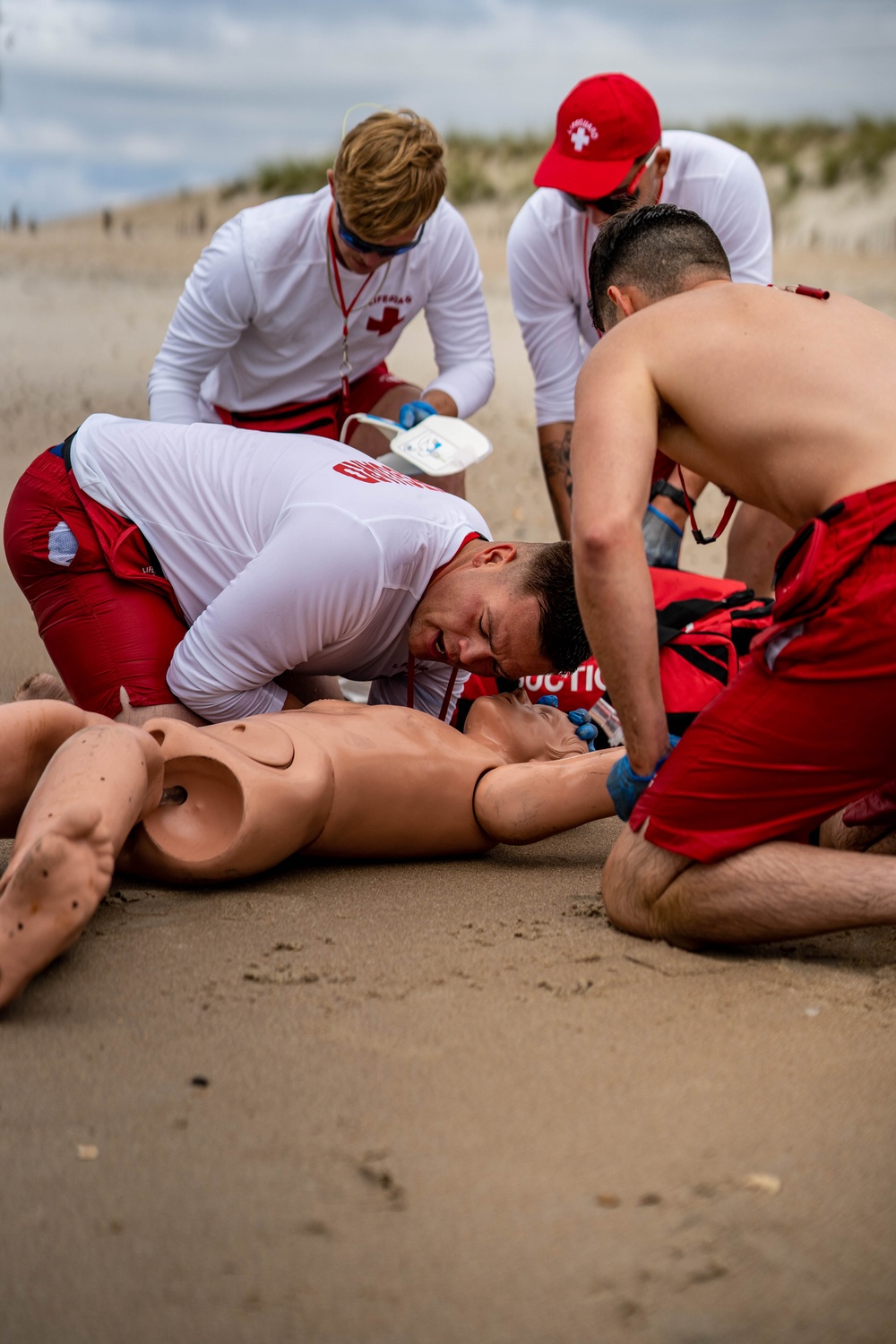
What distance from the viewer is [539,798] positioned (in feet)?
8.33

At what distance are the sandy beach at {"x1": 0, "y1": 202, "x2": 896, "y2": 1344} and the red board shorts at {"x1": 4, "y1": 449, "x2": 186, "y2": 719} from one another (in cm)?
62

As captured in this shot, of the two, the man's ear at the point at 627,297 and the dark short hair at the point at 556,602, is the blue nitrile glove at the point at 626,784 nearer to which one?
the dark short hair at the point at 556,602

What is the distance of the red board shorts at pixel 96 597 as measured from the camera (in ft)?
9.27

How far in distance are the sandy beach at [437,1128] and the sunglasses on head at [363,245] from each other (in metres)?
1.80

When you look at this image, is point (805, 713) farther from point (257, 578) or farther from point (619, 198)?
point (619, 198)

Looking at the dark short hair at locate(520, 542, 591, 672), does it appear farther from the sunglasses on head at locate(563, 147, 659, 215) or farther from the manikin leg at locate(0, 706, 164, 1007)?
the sunglasses on head at locate(563, 147, 659, 215)

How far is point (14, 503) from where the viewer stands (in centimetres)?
303

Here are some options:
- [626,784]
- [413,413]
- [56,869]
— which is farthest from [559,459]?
[56,869]

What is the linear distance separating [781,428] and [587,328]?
246cm

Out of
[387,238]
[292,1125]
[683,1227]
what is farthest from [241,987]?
[387,238]

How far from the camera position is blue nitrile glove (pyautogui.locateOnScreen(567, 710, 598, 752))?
9.55 ft

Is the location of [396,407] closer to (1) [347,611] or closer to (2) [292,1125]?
(1) [347,611]

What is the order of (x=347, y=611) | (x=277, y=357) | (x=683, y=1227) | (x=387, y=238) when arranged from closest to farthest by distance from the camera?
(x=683, y=1227), (x=347, y=611), (x=387, y=238), (x=277, y=357)

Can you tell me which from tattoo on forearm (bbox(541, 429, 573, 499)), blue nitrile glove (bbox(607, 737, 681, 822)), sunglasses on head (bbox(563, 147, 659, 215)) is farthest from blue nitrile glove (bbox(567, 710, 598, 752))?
tattoo on forearm (bbox(541, 429, 573, 499))
